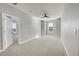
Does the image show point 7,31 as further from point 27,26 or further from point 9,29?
point 27,26

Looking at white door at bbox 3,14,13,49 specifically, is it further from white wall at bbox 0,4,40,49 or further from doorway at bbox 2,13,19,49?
white wall at bbox 0,4,40,49

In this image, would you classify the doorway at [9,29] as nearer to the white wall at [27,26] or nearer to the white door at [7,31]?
the white door at [7,31]

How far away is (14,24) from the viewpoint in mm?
3439

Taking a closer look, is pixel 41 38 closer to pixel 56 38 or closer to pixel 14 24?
pixel 56 38

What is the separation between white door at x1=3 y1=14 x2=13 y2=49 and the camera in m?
3.33

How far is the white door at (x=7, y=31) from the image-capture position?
3334mm

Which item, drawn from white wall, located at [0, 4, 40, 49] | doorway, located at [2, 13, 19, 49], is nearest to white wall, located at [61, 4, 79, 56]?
white wall, located at [0, 4, 40, 49]

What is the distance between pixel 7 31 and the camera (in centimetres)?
353

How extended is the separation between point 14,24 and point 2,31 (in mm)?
471

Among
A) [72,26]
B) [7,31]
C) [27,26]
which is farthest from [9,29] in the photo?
[72,26]

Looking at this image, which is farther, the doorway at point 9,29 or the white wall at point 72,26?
the doorway at point 9,29

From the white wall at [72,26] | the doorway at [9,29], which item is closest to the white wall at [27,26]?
the doorway at [9,29]

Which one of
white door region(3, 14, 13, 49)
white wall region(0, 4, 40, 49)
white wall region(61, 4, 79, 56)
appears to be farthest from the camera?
white wall region(0, 4, 40, 49)

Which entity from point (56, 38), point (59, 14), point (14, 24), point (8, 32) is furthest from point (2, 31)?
point (59, 14)
